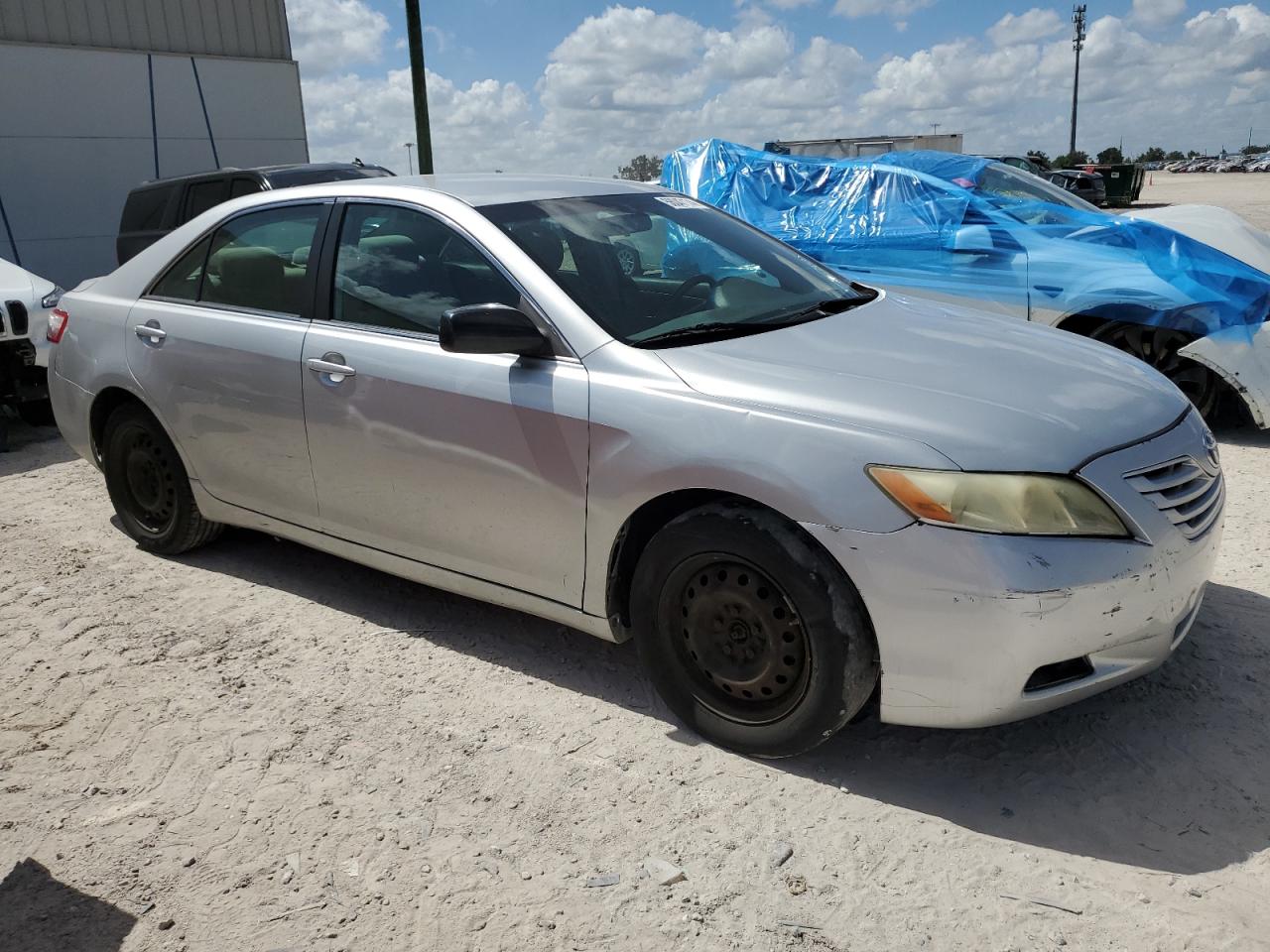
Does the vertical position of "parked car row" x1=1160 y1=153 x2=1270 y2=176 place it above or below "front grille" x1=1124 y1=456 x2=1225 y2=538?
below

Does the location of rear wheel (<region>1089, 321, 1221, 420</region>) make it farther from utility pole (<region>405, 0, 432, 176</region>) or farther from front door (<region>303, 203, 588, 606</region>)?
utility pole (<region>405, 0, 432, 176</region>)

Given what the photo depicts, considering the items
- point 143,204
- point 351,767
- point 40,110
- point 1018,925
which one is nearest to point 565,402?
point 351,767

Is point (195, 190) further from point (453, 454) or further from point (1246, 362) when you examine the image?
point (1246, 362)

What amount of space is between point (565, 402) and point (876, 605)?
3.56 feet

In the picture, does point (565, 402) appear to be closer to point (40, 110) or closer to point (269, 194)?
point (269, 194)

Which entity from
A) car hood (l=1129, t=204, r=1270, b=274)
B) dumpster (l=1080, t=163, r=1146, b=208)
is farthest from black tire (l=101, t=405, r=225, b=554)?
dumpster (l=1080, t=163, r=1146, b=208)

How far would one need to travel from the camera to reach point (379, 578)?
4574mm

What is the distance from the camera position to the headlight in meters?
2.55

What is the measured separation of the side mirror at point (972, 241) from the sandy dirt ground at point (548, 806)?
10.5 ft

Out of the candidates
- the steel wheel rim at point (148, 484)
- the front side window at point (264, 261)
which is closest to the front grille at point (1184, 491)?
the front side window at point (264, 261)

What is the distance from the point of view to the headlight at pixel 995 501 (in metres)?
2.55

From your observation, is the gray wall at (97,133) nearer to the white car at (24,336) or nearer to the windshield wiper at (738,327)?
the white car at (24,336)

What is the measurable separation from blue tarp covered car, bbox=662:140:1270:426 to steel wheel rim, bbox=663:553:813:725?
418 centimetres

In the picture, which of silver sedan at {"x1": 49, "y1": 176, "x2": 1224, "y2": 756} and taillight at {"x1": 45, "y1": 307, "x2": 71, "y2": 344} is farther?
taillight at {"x1": 45, "y1": 307, "x2": 71, "y2": 344}
